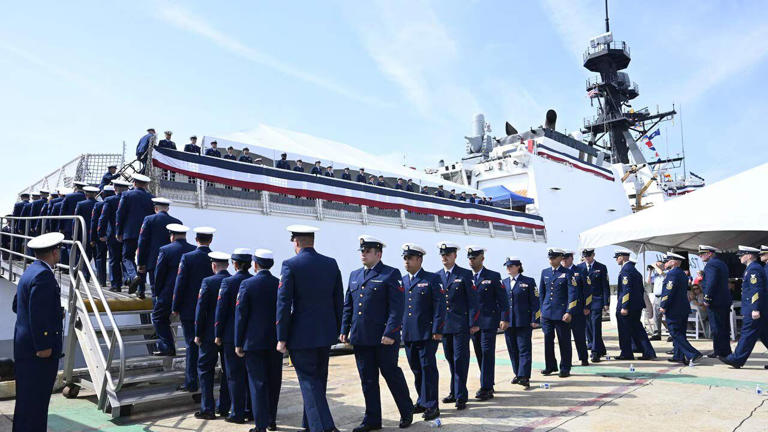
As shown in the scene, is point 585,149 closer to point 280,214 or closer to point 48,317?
point 280,214

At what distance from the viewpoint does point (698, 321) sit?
10.9 m

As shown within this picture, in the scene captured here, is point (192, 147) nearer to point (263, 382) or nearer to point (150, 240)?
point (150, 240)

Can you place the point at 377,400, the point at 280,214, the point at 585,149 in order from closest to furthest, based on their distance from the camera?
the point at 377,400 < the point at 280,214 < the point at 585,149

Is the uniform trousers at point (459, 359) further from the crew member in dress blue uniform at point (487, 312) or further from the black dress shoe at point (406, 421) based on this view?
the black dress shoe at point (406, 421)

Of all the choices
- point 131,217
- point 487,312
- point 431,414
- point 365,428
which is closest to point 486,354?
point 487,312

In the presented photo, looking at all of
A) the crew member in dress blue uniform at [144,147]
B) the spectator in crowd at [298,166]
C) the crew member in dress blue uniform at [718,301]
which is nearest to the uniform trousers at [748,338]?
the crew member in dress blue uniform at [718,301]

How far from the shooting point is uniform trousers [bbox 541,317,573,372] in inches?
266

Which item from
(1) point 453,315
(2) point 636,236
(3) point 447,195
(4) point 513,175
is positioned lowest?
(1) point 453,315

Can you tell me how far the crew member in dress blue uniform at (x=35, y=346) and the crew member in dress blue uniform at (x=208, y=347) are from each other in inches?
49.7

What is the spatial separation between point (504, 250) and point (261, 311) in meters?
18.5

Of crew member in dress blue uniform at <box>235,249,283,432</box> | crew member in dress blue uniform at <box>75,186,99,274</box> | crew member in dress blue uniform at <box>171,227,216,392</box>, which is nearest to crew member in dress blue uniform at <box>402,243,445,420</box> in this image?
crew member in dress blue uniform at <box>235,249,283,432</box>

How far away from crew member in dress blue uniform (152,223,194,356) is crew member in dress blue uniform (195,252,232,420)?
685mm

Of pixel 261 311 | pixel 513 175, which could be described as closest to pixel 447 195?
pixel 513 175

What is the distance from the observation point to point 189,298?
17.7ft
